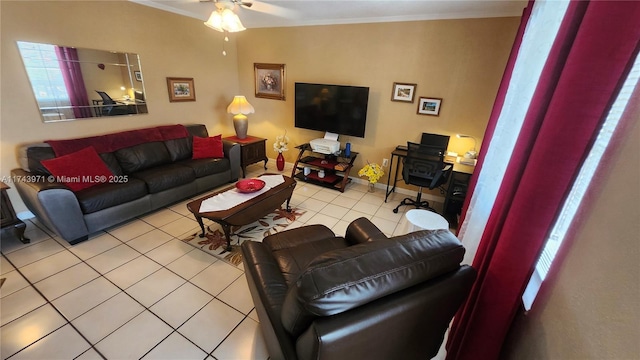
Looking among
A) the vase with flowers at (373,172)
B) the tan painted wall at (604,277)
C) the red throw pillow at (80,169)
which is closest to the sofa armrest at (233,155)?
the red throw pillow at (80,169)

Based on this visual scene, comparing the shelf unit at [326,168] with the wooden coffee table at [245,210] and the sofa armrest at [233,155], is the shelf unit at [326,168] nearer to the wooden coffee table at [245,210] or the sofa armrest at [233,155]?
the sofa armrest at [233,155]

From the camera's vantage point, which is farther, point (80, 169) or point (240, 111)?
point (240, 111)

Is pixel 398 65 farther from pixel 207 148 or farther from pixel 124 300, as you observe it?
pixel 124 300

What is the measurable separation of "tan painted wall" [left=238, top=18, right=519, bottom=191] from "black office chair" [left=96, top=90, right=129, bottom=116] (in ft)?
7.11

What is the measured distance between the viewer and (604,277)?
714 millimetres

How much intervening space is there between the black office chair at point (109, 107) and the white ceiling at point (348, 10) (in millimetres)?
1254

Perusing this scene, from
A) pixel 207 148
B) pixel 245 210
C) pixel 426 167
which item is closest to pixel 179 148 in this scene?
pixel 207 148

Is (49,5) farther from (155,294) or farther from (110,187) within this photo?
(155,294)

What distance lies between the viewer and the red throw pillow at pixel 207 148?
3.59 meters

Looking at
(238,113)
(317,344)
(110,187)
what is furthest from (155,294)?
(238,113)

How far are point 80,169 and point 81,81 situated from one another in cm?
107

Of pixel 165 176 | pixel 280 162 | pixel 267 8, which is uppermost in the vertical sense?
pixel 267 8

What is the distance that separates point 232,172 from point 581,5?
12.3 ft

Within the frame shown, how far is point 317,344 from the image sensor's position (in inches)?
30.7
